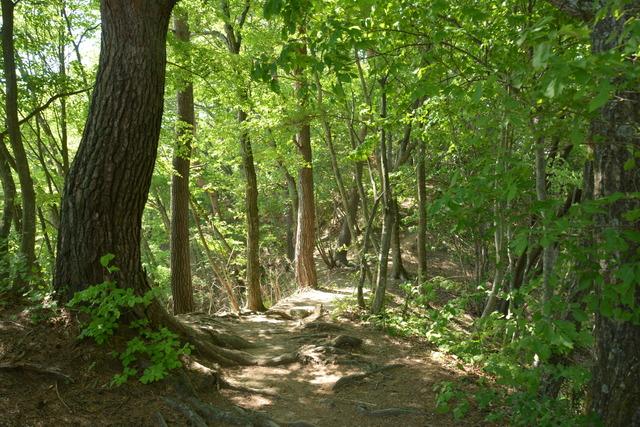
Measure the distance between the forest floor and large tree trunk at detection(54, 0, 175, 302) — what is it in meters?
0.58

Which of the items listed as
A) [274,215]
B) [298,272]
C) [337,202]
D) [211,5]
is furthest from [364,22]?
[274,215]

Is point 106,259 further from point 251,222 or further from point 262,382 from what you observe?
point 251,222

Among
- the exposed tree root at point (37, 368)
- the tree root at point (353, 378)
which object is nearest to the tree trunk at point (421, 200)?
the tree root at point (353, 378)

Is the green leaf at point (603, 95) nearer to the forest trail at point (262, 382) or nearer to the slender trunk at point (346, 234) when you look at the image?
the forest trail at point (262, 382)

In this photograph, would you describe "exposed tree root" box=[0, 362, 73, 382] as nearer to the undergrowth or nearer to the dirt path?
the dirt path

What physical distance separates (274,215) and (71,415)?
18740 millimetres

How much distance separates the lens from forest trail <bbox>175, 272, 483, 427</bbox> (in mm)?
4613

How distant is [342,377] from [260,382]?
40.5 inches

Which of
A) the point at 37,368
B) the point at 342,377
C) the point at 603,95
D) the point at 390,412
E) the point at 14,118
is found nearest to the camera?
the point at 603,95

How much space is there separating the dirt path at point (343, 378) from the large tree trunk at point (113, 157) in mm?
2009

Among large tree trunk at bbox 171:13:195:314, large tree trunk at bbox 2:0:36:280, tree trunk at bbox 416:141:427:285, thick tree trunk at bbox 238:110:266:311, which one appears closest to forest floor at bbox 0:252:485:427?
large tree trunk at bbox 2:0:36:280

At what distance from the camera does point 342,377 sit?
5457 millimetres

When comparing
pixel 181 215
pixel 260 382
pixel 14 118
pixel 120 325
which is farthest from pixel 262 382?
pixel 181 215

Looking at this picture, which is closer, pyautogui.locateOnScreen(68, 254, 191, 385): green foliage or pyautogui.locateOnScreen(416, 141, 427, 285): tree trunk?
pyautogui.locateOnScreen(68, 254, 191, 385): green foliage
